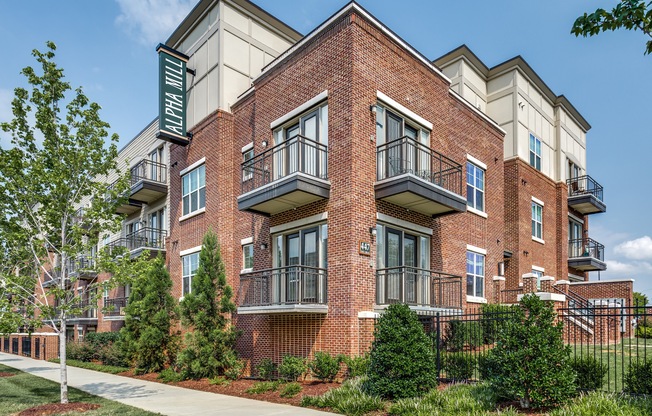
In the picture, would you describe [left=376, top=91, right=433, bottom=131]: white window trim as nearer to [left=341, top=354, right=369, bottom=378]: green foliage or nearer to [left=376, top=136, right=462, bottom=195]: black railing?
[left=376, top=136, right=462, bottom=195]: black railing

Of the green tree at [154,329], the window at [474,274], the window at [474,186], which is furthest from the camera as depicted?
the window at [474,186]

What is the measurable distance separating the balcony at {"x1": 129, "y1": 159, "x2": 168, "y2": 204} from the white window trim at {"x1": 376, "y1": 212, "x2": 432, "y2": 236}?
12872 millimetres

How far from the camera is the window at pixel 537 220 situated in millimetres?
24078

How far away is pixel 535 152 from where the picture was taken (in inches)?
987

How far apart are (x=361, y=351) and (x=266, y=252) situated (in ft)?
15.9

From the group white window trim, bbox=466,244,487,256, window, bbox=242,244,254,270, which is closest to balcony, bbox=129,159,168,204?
window, bbox=242,244,254,270

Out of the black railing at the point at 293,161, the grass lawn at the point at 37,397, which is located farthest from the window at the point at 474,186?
the grass lawn at the point at 37,397

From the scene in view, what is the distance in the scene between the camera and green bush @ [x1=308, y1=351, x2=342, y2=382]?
1183 centimetres

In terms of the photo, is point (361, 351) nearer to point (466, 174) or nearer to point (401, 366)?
point (401, 366)

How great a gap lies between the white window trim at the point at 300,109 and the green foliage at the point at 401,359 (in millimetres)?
6684

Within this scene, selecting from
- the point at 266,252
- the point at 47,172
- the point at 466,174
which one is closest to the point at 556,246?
the point at 466,174

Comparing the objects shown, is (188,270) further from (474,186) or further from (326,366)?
(474,186)

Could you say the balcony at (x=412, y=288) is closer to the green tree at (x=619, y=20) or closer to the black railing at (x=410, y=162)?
the black railing at (x=410, y=162)

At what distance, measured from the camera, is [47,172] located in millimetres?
11086
